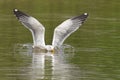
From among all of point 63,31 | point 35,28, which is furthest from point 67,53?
point 35,28

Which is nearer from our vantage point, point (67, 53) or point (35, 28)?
point (35, 28)

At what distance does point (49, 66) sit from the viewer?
79.8 ft

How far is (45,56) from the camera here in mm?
26859

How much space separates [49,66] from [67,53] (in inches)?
134

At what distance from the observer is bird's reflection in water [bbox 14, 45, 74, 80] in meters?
22.2

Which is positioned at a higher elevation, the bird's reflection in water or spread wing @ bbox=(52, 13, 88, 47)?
spread wing @ bbox=(52, 13, 88, 47)

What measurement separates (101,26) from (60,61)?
1101cm

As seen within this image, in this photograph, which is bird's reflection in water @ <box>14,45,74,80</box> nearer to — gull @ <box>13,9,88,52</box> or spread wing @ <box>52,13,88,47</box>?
gull @ <box>13,9,88,52</box>

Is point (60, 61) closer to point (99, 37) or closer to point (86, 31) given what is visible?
point (99, 37)

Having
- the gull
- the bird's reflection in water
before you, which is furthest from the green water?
the gull

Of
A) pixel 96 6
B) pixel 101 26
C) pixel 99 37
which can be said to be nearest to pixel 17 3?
pixel 96 6

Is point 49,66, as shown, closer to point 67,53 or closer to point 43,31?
point 43,31

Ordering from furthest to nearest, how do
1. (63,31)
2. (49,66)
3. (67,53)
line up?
(67,53)
(63,31)
(49,66)

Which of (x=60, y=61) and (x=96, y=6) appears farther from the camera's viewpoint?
(x=96, y=6)
